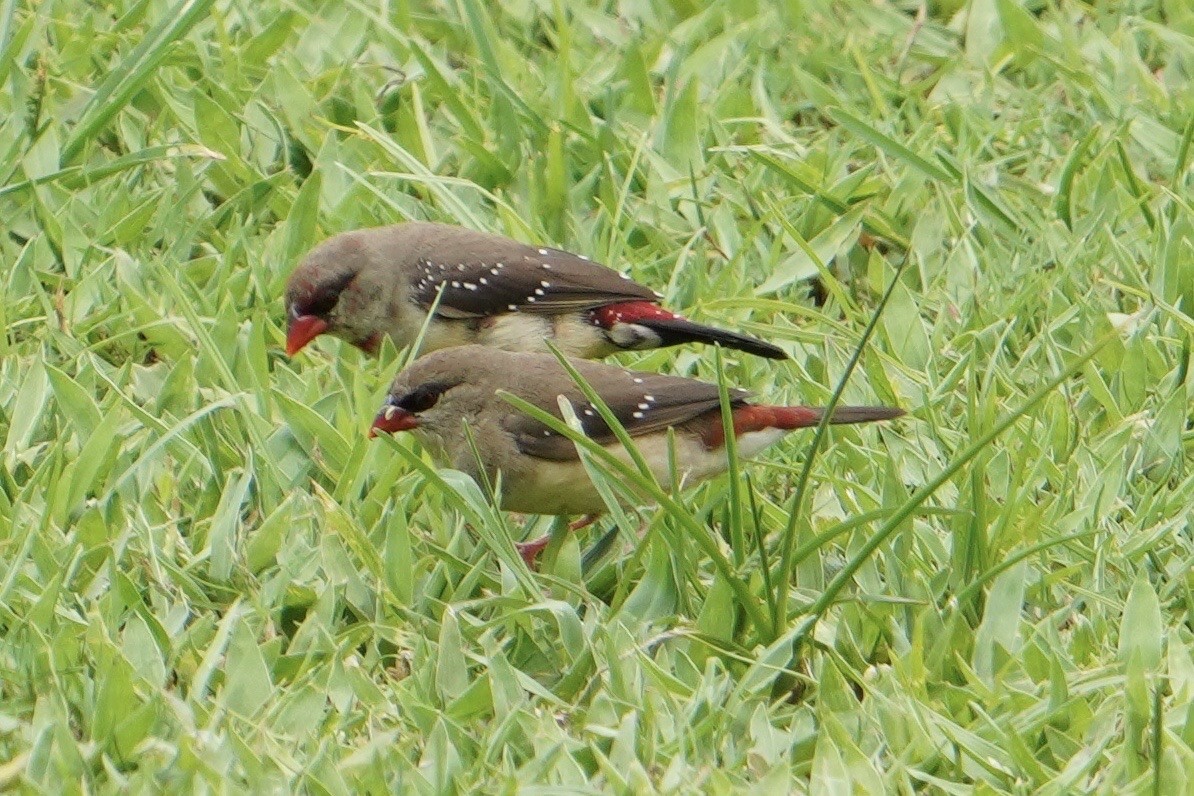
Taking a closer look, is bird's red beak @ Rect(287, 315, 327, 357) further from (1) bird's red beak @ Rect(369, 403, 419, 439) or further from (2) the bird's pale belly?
(2) the bird's pale belly

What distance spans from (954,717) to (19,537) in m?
2.14

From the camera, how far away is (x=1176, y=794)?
376cm

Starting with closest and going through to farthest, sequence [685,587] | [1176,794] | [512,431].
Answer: [1176,794] < [685,587] < [512,431]

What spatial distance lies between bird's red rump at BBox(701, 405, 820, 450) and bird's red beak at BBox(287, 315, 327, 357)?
1.34 metres

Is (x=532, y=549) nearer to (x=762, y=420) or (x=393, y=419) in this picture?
(x=393, y=419)

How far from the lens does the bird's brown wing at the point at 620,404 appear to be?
5.01 m

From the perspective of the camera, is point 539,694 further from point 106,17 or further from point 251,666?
point 106,17

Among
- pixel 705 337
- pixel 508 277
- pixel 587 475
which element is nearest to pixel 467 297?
pixel 508 277

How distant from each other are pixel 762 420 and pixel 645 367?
99 cm

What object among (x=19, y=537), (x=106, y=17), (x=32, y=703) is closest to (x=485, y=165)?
(x=106, y=17)

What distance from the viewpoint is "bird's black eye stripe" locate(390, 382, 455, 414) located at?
5105 millimetres

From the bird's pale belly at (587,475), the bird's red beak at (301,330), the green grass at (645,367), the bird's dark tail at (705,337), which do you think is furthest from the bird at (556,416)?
the bird's red beak at (301,330)

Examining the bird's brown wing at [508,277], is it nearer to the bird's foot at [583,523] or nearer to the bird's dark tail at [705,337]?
the bird's dark tail at [705,337]

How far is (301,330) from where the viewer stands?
582 centimetres
